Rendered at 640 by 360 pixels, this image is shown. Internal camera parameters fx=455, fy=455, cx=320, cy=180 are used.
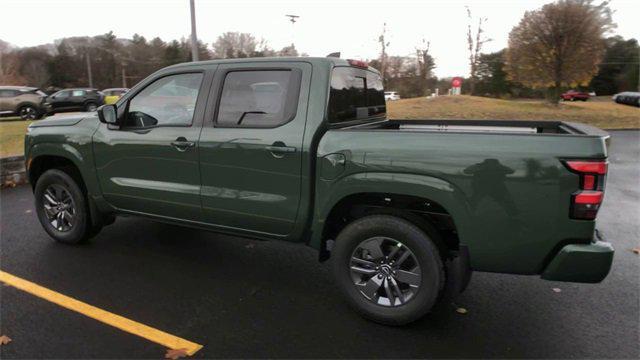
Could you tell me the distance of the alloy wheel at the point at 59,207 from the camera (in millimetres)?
4676

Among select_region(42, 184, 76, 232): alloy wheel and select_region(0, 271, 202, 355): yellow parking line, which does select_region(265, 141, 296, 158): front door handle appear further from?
select_region(42, 184, 76, 232): alloy wheel

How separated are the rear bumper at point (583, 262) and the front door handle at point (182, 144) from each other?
276 cm

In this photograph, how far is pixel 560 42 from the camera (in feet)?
73.2

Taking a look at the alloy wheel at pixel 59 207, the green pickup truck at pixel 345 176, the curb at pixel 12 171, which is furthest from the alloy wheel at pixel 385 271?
the curb at pixel 12 171

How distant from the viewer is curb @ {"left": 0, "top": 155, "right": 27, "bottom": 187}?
24.7 ft

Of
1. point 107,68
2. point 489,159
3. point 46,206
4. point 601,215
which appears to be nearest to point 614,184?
point 601,215

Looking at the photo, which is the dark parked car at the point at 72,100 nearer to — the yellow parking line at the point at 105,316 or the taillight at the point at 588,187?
the yellow parking line at the point at 105,316

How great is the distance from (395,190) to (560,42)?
23.4m

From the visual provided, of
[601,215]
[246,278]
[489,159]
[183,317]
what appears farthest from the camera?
[601,215]

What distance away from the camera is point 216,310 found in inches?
133

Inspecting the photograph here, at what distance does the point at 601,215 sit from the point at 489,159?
4.27 metres

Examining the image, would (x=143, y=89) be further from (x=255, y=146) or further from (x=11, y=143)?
(x=11, y=143)

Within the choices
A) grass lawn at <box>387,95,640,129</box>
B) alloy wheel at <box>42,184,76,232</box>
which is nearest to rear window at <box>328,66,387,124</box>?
alloy wheel at <box>42,184,76,232</box>

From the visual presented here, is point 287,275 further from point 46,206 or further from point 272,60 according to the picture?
point 46,206
